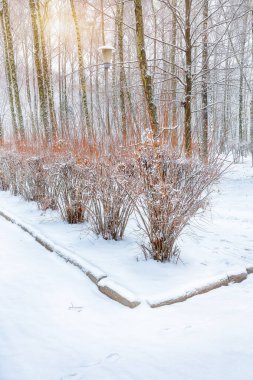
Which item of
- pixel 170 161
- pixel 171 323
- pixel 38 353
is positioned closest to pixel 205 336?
pixel 171 323

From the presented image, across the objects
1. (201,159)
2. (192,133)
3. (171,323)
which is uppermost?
(192,133)

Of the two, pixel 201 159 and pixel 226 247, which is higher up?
pixel 201 159

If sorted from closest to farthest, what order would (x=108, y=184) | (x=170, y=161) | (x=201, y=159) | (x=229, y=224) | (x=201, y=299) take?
(x=201, y=299), (x=170, y=161), (x=201, y=159), (x=108, y=184), (x=229, y=224)

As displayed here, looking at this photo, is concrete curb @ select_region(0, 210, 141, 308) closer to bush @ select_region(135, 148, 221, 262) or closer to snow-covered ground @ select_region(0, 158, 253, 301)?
snow-covered ground @ select_region(0, 158, 253, 301)

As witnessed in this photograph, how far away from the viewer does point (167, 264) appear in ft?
11.3

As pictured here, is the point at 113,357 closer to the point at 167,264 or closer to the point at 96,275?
the point at 96,275

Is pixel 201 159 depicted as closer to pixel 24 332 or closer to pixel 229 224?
pixel 229 224

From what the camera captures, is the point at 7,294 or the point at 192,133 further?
the point at 192,133

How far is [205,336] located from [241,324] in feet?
1.11

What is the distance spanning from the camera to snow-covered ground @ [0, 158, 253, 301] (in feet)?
10.1

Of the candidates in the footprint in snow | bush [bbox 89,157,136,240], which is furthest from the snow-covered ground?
the footprint in snow

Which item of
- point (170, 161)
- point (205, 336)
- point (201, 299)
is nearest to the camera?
point (205, 336)

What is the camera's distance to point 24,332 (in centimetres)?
245

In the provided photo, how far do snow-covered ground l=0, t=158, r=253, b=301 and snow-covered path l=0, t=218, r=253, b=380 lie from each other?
0.21 m
